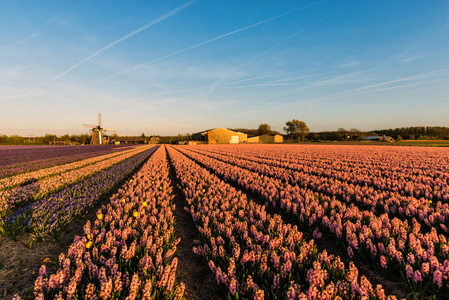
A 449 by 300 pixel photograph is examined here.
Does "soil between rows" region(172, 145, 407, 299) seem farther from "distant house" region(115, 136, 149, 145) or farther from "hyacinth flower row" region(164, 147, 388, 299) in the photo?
"distant house" region(115, 136, 149, 145)

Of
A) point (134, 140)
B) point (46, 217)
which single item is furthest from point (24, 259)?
point (134, 140)

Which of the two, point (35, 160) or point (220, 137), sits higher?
point (220, 137)

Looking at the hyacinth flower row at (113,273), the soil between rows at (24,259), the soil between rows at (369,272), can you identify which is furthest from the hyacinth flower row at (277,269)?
the soil between rows at (24,259)

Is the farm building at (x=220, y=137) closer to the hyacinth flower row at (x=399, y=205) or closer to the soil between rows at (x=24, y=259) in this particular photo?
the hyacinth flower row at (x=399, y=205)

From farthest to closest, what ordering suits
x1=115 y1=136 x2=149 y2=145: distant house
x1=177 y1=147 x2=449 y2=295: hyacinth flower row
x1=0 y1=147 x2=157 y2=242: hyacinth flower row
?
1. x1=115 y1=136 x2=149 y2=145: distant house
2. x1=0 y1=147 x2=157 y2=242: hyacinth flower row
3. x1=177 y1=147 x2=449 y2=295: hyacinth flower row

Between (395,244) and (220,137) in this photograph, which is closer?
(395,244)

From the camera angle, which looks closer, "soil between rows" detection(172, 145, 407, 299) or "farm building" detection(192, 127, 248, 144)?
"soil between rows" detection(172, 145, 407, 299)

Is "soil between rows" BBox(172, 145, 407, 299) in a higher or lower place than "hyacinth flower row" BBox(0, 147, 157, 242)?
lower

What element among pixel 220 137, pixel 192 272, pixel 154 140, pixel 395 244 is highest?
pixel 220 137

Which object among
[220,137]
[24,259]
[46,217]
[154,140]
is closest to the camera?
[24,259]

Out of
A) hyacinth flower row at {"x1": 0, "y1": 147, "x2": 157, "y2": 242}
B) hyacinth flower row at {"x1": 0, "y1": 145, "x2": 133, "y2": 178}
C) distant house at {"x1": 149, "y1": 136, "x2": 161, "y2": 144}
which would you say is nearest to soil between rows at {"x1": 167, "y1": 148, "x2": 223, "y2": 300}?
hyacinth flower row at {"x1": 0, "y1": 147, "x2": 157, "y2": 242}

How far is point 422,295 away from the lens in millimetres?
3039

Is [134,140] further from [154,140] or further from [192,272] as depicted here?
[192,272]

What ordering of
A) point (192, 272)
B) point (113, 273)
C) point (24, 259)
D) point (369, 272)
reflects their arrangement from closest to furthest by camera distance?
point (113, 273)
point (369, 272)
point (192, 272)
point (24, 259)
